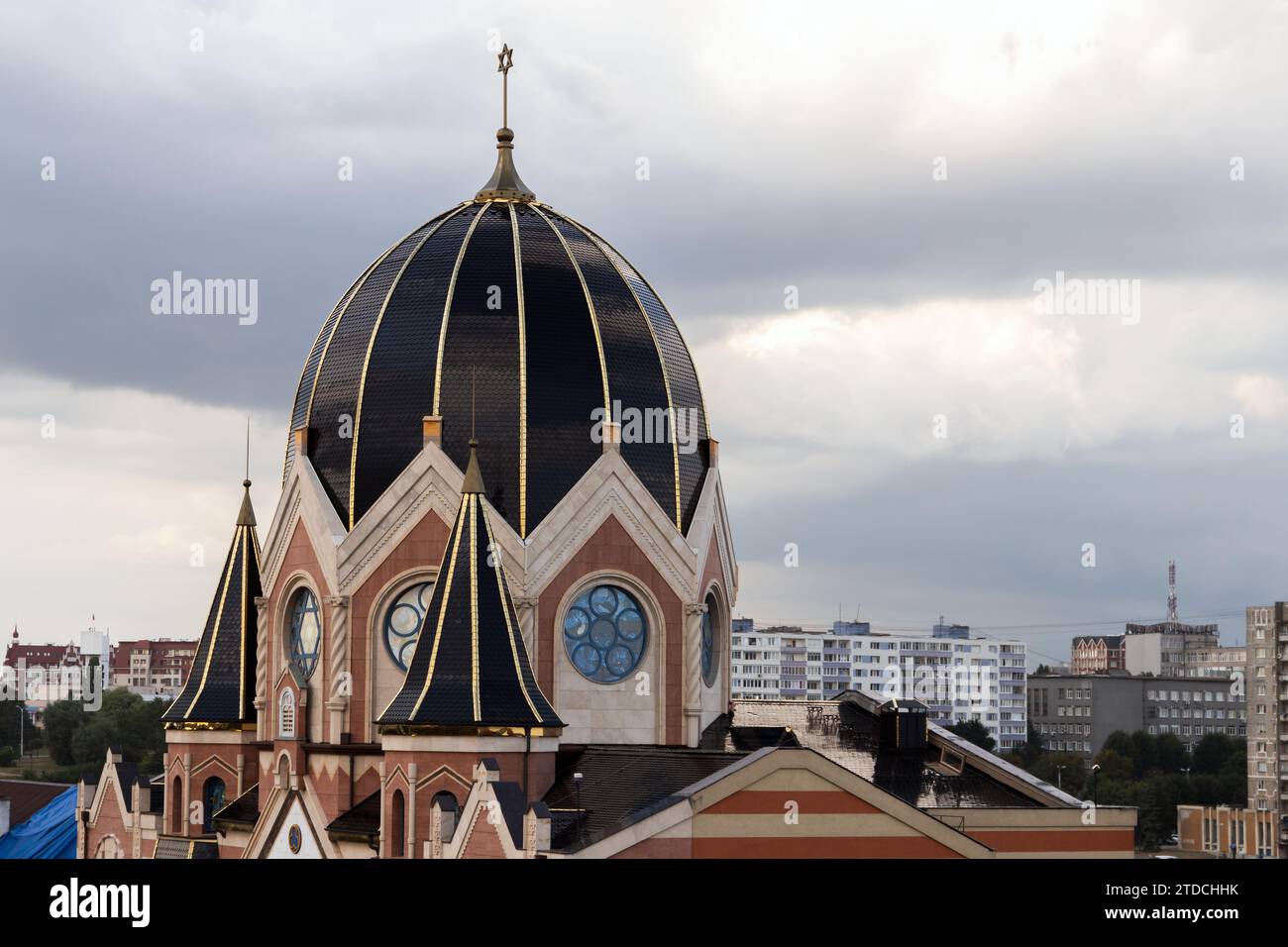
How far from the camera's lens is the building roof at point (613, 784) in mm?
36031

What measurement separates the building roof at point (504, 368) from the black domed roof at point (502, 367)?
0.12 feet

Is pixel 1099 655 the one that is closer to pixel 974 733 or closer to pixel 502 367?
pixel 974 733

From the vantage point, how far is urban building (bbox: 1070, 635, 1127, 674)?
7485 inches

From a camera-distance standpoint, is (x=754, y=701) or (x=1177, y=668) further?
(x=1177, y=668)

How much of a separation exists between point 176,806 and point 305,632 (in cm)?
679

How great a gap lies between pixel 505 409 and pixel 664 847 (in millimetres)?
11665

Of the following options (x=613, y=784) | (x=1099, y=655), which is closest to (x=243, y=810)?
(x=613, y=784)

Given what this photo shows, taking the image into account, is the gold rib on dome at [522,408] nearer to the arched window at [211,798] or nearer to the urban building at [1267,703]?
the arched window at [211,798]

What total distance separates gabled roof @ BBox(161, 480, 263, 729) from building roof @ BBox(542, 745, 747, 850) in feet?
33.0

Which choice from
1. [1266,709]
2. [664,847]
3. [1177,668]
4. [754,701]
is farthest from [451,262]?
[1177,668]

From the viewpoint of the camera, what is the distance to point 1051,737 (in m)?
153

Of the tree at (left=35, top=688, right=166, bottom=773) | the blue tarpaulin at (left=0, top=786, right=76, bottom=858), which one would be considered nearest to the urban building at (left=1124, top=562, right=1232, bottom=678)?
the tree at (left=35, top=688, right=166, bottom=773)

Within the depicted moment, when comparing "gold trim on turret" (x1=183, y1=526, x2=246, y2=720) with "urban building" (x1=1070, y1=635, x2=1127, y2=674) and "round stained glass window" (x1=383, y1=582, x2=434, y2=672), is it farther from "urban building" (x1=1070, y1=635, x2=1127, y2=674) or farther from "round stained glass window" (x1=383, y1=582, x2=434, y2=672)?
"urban building" (x1=1070, y1=635, x2=1127, y2=674)
